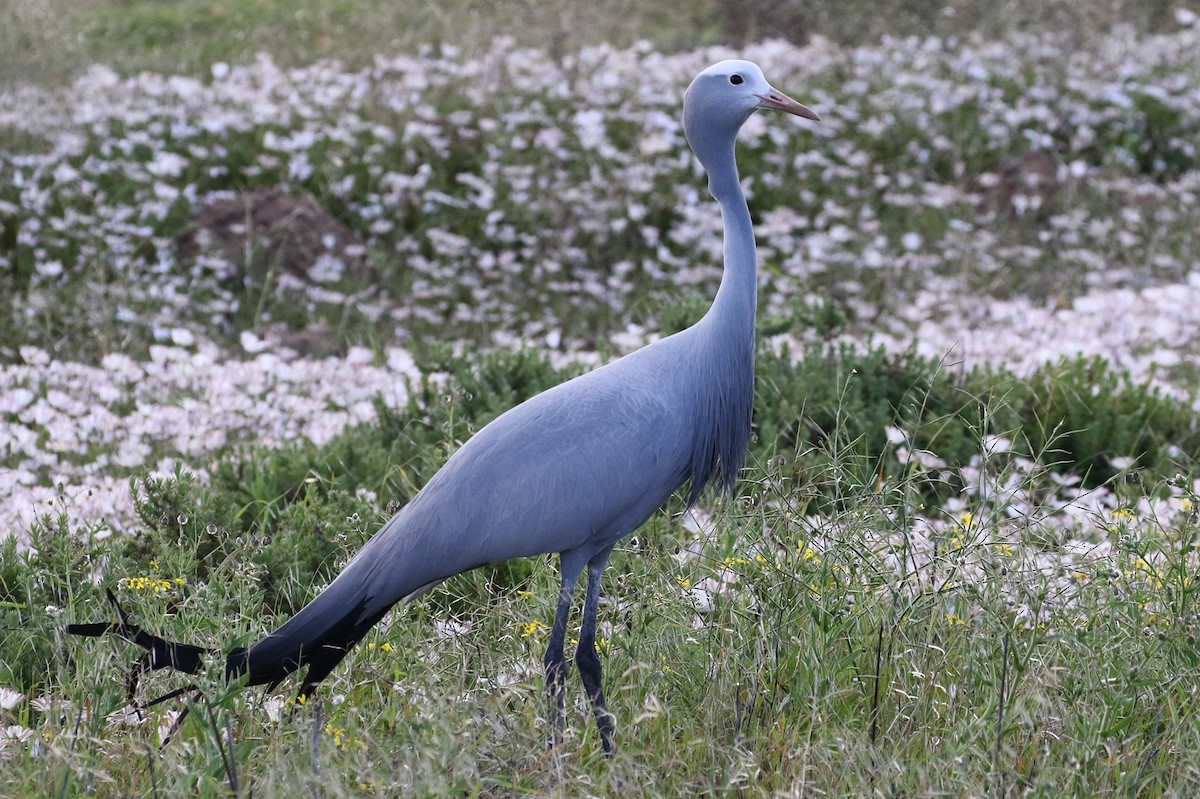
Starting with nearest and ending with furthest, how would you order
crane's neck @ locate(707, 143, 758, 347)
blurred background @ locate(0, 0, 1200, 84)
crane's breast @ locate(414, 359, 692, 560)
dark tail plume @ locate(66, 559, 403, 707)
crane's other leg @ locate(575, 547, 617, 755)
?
1. dark tail plume @ locate(66, 559, 403, 707)
2. crane's breast @ locate(414, 359, 692, 560)
3. crane's other leg @ locate(575, 547, 617, 755)
4. crane's neck @ locate(707, 143, 758, 347)
5. blurred background @ locate(0, 0, 1200, 84)

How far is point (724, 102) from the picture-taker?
327 cm

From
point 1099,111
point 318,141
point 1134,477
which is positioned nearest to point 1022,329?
point 1134,477

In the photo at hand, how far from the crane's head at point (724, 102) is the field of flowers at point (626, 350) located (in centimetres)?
76

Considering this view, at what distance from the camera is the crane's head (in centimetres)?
326

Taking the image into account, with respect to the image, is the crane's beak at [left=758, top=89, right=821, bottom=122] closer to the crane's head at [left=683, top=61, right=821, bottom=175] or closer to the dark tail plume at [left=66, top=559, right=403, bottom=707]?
the crane's head at [left=683, top=61, right=821, bottom=175]

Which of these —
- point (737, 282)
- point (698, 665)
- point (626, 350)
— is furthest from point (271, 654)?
point (626, 350)

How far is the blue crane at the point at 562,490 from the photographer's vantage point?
2908 mm

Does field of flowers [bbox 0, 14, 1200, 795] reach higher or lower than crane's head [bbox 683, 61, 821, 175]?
lower

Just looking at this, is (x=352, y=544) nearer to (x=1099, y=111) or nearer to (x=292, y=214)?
(x=292, y=214)

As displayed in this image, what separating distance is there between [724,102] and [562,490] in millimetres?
1002

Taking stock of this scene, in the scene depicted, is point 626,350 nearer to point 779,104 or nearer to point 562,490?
point 779,104

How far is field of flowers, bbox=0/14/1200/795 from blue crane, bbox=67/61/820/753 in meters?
0.18

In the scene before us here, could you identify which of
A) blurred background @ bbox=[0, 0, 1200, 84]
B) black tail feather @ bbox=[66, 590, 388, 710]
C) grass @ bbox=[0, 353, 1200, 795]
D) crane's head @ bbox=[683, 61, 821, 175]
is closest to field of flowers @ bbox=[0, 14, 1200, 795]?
grass @ bbox=[0, 353, 1200, 795]

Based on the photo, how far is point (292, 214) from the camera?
23.7 feet
